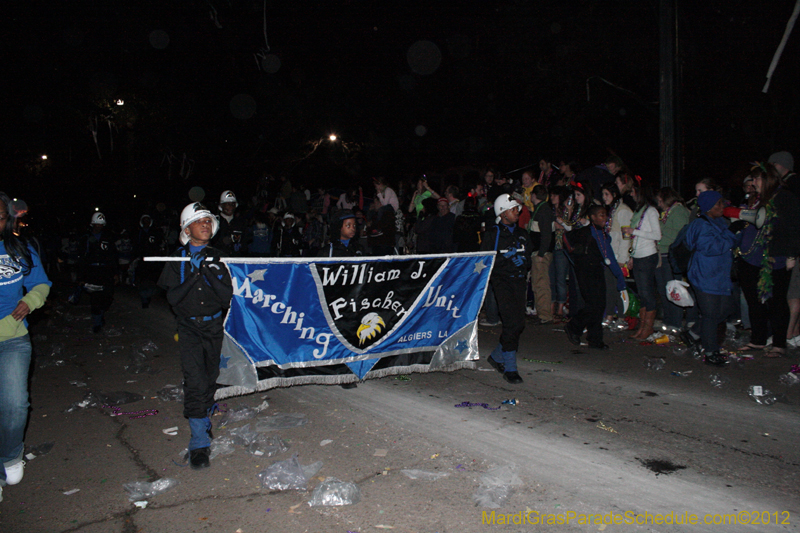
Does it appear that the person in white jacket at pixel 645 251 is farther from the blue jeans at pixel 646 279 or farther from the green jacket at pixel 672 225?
the green jacket at pixel 672 225

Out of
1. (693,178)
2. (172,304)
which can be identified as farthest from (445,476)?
(693,178)

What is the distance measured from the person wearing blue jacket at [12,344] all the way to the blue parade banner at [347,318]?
1.47 metres

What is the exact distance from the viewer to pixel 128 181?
32625 mm

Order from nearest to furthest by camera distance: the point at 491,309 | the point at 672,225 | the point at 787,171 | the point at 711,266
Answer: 1. the point at 711,266
2. the point at 787,171
3. the point at 672,225
4. the point at 491,309

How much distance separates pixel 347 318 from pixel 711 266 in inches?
179

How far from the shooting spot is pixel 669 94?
34.3ft

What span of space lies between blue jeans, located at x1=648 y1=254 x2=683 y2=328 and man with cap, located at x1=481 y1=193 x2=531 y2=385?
349 cm

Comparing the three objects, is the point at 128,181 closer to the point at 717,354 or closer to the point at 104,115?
the point at 104,115

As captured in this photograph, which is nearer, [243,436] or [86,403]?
[243,436]

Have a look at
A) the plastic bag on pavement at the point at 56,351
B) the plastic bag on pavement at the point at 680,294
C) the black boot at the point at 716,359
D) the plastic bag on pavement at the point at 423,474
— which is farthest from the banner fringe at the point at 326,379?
the plastic bag on pavement at the point at 56,351

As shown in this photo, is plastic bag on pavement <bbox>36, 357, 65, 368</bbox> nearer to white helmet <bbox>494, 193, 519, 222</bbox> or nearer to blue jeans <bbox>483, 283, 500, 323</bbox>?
white helmet <bbox>494, 193, 519, 222</bbox>

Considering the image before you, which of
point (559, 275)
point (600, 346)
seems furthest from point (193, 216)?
point (559, 275)

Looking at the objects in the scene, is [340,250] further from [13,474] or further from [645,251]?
[645,251]
